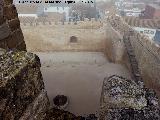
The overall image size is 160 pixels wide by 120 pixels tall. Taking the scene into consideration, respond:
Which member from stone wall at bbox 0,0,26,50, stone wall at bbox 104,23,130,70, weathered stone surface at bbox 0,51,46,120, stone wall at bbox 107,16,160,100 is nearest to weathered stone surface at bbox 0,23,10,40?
stone wall at bbox 0,0,26,50

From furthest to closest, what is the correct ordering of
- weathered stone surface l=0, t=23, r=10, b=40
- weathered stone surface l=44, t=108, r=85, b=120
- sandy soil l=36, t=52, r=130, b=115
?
sandy soil l=36, t=52, r=130, b=115 < weathered stone surface l=0, t=23, r=10, b=40 < weathered stone surface l=44, t=108, r=85, b=120

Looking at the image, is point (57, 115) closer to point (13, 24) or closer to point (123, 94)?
point (123, 94)

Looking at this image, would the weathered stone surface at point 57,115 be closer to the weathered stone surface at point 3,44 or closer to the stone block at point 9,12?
the weathered stone surface at point 3,44

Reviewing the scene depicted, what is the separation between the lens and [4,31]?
2.45 metres

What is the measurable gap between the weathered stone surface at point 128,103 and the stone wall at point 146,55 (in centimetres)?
987

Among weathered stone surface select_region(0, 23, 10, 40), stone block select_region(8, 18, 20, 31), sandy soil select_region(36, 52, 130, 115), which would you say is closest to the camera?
weathered stone surface select_region(0, 23, 10, 40)

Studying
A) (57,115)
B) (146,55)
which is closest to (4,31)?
(57,115)

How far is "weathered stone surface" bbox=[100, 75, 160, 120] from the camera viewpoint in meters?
2.15

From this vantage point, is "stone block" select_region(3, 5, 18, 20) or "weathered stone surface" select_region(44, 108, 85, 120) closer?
"weathered stone surface" select_region(44, 108, 85, 120)

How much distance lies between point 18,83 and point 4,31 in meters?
1.25

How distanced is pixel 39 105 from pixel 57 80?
12.1 meters

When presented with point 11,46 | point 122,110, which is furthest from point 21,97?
point 11,46

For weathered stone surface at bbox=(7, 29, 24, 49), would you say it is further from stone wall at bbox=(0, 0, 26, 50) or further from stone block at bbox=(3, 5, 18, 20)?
stone block at bbox=(3, 5, 18, 20)

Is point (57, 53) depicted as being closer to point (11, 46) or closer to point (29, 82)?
point (11, 46)
